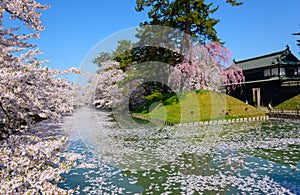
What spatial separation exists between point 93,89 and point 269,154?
4003cm

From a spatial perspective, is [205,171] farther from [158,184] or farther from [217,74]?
[217,74]

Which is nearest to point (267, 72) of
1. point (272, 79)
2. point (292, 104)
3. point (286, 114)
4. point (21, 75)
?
point (272, 79)

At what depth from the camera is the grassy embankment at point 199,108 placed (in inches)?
877

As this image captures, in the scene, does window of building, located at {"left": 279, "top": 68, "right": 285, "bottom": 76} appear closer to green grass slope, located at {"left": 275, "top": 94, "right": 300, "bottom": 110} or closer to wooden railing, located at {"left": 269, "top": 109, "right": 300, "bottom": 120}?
green grass slope, located at {"left": 275, "top": 94, "right": 300, "bottom": 110}

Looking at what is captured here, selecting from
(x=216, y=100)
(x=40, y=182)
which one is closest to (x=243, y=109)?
(x=216, y=100)

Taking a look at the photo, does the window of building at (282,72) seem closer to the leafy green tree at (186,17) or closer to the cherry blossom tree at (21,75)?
the leafy green tree at (186,17)

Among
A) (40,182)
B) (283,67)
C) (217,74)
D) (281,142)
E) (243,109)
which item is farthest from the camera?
(283,67)

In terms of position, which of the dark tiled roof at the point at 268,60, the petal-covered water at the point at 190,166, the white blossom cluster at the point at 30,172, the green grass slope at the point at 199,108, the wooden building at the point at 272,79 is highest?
the dark tiled roof at the point at 268,60

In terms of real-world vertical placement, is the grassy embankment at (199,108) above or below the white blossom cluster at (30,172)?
above

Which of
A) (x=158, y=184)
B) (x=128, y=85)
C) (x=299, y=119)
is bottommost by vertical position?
(x=158, y=184)

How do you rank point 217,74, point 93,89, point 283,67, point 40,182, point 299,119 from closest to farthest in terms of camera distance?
point 40,182
point 299,119
point 217,74
point 283,67
point 93,89

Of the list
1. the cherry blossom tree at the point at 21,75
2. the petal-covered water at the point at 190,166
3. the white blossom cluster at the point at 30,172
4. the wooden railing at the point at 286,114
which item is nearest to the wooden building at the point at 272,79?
the wooden railing at the point at 286,114

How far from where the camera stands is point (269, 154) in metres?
10.5

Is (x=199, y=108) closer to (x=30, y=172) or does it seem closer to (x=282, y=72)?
(x=282, y=72)
